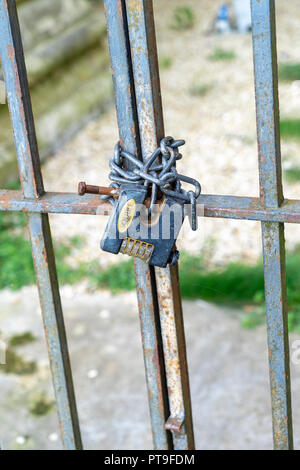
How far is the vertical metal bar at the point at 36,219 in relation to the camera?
3.93ft

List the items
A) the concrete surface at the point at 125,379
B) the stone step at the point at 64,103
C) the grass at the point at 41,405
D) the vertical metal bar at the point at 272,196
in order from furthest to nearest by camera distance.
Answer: the stone step at the point at 64,103 → the grass at the point at 41,405 → the concrete surface at the point at 125,379 → the vertical metal bar at the point at 272,196

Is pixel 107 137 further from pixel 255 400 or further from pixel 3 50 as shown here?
pixel 3 50

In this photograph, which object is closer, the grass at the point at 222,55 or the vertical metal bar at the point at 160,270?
the vertical metal bar at the point at 160,270

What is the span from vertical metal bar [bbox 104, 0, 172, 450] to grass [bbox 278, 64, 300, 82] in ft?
14.7

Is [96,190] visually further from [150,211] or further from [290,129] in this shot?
[290,129]

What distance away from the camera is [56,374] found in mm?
1449

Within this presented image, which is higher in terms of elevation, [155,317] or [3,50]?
[3,50]

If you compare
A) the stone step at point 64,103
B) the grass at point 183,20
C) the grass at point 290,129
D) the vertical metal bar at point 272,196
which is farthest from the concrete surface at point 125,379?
the grass at point 183,20

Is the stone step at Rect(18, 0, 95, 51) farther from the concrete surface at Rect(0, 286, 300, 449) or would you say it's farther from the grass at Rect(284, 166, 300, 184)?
the concrete surface at Rect(0, 286, 300, 449)

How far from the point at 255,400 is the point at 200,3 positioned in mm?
6581

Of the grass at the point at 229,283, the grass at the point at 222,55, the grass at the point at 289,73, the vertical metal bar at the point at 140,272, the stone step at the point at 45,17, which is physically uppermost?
the stone step at the point at 45,17

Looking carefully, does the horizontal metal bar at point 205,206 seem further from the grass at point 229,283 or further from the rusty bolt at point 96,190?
the grass at point 229,283

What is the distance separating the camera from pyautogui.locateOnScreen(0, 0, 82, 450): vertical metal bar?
120cm
